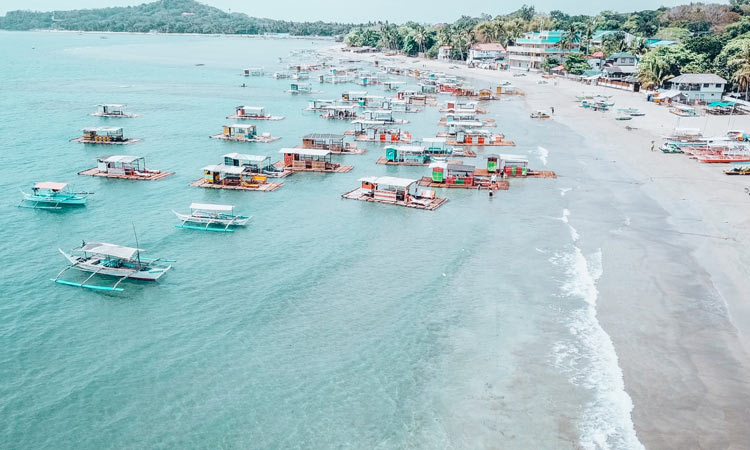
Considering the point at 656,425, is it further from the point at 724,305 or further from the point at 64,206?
the point at 64,206

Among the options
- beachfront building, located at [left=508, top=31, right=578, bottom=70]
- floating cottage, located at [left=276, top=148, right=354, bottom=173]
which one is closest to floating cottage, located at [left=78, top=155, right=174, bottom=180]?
floating cottage, located at [left=276, top=148, right=354, bottom=173]

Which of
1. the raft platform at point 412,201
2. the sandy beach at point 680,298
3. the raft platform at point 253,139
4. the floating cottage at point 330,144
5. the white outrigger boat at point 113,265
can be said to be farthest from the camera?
the raft platform at point 253,139

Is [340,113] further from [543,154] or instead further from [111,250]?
[111,250]

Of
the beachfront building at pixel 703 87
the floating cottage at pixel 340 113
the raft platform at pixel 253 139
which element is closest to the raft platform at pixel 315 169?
the raft platform at pixel 253 139

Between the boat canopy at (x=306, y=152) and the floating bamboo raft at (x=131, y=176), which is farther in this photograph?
the boat canopy at (x=306, y=152)

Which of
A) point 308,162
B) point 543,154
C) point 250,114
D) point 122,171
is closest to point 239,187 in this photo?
point 308,162

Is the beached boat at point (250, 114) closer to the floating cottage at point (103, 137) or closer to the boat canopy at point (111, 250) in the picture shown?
the floating cottage at point (103, 137)
